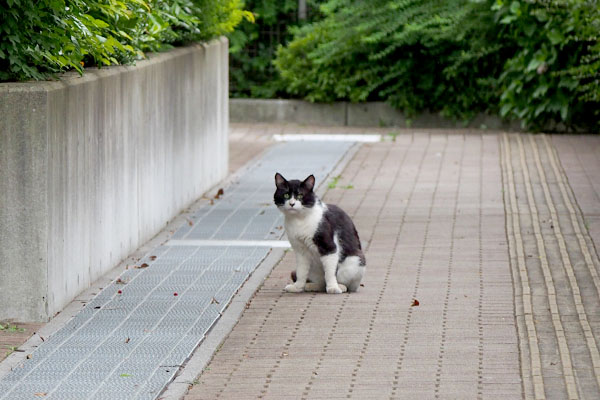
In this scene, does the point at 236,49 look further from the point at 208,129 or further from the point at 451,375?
the point at 451,375

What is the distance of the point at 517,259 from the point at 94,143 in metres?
3.56

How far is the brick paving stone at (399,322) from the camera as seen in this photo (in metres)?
6.34

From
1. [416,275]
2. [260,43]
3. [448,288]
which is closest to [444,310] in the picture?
[448,288]

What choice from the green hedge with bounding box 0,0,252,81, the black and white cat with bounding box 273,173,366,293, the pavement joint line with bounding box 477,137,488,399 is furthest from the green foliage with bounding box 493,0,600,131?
the black and white cat with bounding box 273,173,366,293

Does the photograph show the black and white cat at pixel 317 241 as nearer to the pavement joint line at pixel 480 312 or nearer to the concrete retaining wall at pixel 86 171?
the pavement joint line at pixel 480 312

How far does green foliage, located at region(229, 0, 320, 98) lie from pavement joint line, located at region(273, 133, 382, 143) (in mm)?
2596

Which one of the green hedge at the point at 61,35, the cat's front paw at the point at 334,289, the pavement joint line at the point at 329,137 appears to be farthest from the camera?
the pavement joint line at the point at 329,137

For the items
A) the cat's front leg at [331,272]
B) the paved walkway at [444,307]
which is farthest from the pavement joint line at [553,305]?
the cat's front leg at [331,272]

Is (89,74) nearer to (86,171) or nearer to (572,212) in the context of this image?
(86,171)

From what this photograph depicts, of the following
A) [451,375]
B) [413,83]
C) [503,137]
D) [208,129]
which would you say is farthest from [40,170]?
[413,83]

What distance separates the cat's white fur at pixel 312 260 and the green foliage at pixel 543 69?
1000cm

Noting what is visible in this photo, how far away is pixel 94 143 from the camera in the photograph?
29.0 feet

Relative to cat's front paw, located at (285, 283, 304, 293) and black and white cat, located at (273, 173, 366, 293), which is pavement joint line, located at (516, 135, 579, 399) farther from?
cat's front paw, located at (285, 283, 304, 293)

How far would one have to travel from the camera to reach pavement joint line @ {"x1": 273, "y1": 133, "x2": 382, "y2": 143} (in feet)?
62.3
